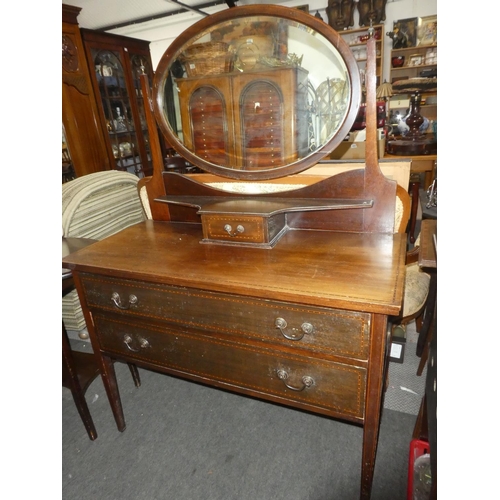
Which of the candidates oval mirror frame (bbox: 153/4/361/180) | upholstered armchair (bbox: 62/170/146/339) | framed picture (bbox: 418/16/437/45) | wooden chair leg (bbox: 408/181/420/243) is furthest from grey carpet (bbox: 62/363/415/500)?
framed picture (bbox: 418/16/437/45)

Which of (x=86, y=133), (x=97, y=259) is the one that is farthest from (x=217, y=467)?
(x=86, y=133)

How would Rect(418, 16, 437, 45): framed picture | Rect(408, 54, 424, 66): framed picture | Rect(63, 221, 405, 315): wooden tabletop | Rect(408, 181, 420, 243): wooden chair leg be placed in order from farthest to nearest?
Rect(408, 54, 424, 66): framed picture, Rect(418, 16, 437, 45): framed picture, Rect(408, 181, 420, 243): wooden chair leg, Rect(63, 221, 405, 315): wooden tabletop

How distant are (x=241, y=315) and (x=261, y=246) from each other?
0.29 m

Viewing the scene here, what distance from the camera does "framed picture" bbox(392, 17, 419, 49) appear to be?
16.2ft

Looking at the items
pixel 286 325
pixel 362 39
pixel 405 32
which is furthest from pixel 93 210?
pixel 405 32

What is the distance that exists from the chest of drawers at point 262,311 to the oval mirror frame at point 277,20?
30cm

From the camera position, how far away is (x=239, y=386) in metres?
1.21

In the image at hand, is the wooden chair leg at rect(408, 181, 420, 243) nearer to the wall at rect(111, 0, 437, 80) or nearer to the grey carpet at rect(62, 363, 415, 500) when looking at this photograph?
the grey carpet at rect(62, 363, 415, 500)

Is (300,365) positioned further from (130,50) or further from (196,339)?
(130,50)

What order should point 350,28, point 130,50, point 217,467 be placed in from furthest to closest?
1. point 350,28
2. point 130,50
3. point 217,467

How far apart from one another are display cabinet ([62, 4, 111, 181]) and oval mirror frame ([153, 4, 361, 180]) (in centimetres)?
272

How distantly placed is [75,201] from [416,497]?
2456 millimetres

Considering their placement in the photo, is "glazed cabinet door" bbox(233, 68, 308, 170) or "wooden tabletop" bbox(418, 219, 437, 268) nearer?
"wooden tabletop" bbox(418, 219, 437, 268)

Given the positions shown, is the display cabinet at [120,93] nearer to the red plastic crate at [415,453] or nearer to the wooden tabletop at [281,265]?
the wooden tabletop at [281,265]
